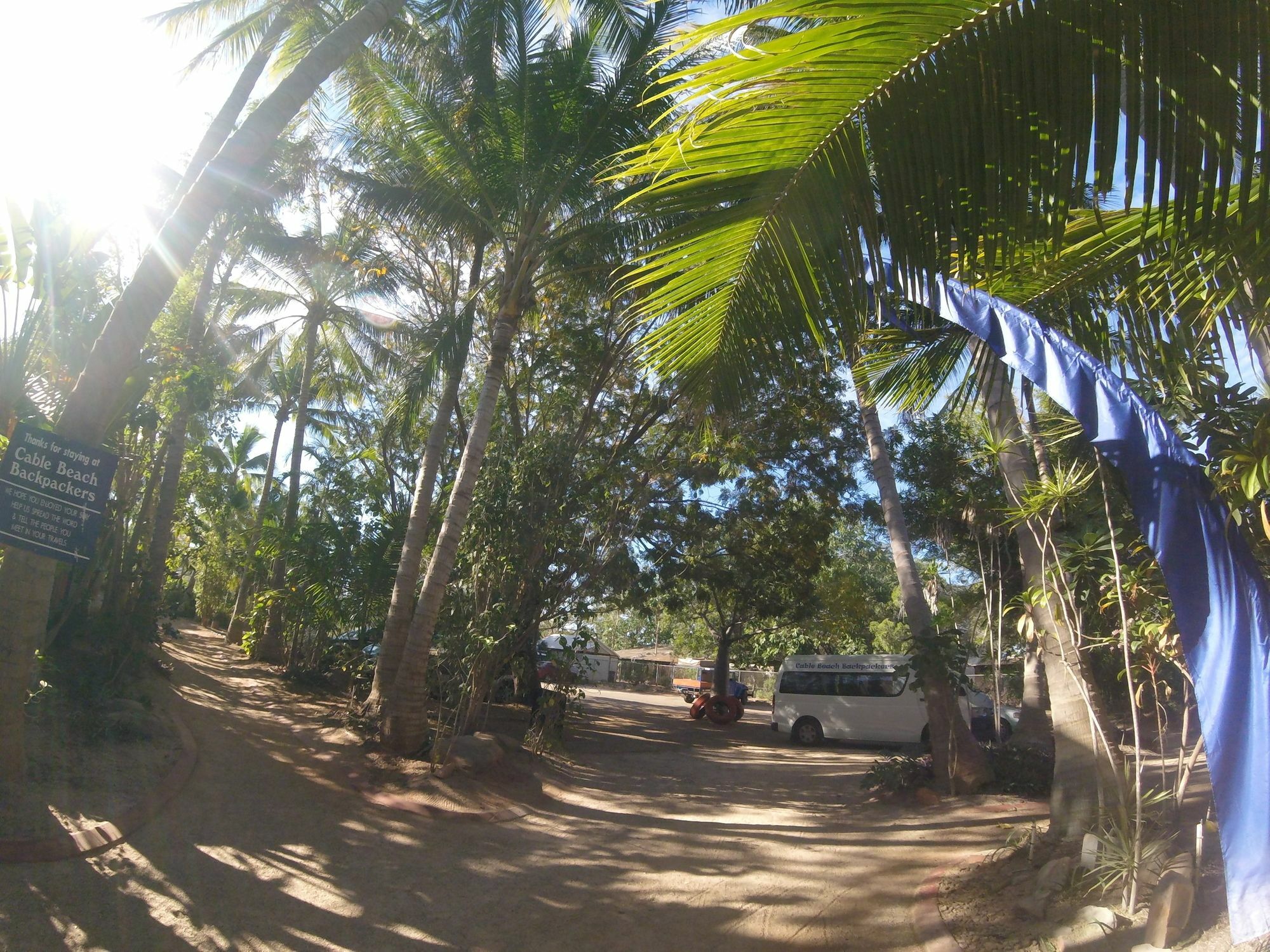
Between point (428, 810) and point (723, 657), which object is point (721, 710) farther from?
point (428, 810)

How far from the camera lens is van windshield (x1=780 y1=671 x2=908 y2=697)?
16891 millimetres

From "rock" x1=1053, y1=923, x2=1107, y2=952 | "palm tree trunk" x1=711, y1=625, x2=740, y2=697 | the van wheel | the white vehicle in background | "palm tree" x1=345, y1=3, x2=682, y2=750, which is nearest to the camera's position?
"rock" x1=1053, y1=923, x2=1107, y2=952

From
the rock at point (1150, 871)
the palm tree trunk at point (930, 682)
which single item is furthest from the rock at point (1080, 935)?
the palm tree trunk at point (930, 682)

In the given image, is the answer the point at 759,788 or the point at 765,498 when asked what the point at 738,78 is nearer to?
the point at 759,788

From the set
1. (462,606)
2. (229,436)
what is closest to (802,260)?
(462,606)

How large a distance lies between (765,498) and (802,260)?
13.7 m

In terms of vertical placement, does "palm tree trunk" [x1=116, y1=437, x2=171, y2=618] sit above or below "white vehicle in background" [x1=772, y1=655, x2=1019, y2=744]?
above

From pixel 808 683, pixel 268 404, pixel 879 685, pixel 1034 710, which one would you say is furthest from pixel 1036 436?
pixel 268 404

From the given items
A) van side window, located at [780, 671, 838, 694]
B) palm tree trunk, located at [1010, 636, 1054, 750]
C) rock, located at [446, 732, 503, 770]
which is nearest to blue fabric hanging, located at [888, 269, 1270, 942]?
rock, located at [446, 732, 503, 770]

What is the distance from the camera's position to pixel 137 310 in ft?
19.0

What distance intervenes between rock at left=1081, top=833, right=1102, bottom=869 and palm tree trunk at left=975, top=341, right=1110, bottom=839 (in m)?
0.53

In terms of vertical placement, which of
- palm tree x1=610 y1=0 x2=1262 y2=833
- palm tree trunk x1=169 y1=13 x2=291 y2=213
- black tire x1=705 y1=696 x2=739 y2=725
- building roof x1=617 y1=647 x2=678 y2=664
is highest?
palm tree trunk x1=169 y1=13 x2=291 y2=213

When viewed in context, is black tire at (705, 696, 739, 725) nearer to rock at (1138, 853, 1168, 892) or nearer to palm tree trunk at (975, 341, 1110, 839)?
palm tree trunk at (975, 341, 1110, 839)

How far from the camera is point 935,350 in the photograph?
5.06m
